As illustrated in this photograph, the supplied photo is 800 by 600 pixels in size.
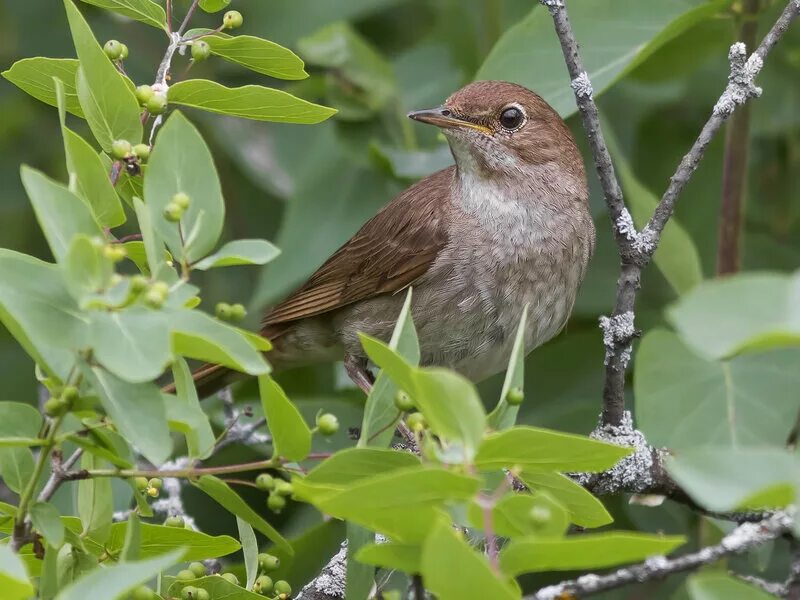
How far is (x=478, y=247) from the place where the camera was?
15.8 ft

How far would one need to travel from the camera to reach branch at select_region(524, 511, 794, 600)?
2250mm

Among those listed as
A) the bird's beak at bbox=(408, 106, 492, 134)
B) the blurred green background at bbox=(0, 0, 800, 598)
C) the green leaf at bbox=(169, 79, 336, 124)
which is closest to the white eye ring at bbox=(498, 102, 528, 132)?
the bird's beak at bbox=(408, 106, 492, 134)

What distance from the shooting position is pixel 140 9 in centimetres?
310

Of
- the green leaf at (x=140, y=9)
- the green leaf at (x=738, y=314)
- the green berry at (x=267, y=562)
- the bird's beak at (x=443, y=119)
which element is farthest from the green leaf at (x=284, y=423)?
the bird's beak at (x=443, y=119)

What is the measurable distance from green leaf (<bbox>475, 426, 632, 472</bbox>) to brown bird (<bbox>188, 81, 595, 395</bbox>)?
245 centimetres

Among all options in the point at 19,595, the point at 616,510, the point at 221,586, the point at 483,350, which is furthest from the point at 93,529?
the point at 616,510

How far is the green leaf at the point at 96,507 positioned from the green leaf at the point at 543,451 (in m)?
0.95

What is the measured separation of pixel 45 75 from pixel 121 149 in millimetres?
467

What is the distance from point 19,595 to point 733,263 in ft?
11.7

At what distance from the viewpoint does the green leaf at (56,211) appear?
7.07ft

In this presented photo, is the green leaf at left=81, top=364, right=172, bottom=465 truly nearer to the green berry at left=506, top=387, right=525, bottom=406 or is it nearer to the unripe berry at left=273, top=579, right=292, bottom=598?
the green berry at left=506, top=387, right=525, bottom=406

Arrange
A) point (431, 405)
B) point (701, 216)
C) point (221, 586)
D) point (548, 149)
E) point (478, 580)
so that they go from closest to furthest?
point (478, 580) < point (431, 405) < point (221, 586) < point (548, 149) < point (701, 216)

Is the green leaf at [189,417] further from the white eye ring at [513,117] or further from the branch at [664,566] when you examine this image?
the white eye ring at [513,117]

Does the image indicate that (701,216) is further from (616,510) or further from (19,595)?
(19,595)
